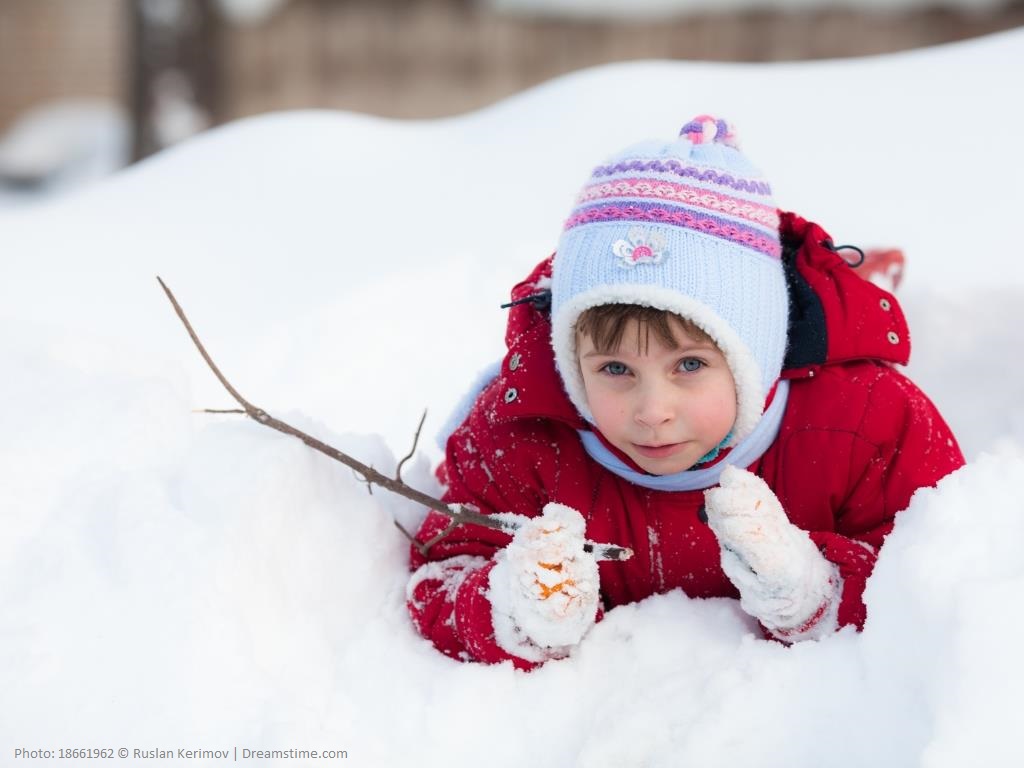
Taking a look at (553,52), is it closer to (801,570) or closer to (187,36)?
(187,36)

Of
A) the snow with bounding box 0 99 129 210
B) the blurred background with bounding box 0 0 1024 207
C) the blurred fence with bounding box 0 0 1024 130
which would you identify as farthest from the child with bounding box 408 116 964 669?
the snow with bounding box 0 99 129 210

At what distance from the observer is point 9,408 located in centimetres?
169

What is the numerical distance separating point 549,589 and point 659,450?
0.27m

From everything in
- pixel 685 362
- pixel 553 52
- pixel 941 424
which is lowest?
pixel 553 52

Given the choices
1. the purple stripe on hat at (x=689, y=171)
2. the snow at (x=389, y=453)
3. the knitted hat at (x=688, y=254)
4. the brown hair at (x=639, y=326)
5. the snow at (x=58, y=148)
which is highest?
the purple stripe on hat at (x=689, y=171)

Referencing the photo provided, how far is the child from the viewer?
Result: 1466mm

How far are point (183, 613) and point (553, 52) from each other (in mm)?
6518

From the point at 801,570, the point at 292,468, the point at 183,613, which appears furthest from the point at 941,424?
the point at 183,613

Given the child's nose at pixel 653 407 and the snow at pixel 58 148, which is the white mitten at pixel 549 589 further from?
the snow at pixel 58 148

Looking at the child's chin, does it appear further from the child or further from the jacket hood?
the jacket hood

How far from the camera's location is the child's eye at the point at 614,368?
1.56 meters

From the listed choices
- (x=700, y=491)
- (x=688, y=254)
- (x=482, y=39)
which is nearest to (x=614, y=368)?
(x=688, y=254)

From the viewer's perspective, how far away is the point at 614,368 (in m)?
1.57

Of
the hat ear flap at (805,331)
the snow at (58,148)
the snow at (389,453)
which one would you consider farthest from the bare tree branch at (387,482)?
the snow at (58,148)
